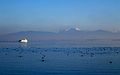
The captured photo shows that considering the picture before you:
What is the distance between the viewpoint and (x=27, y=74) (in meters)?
23.2

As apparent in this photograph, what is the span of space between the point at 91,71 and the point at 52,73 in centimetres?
308

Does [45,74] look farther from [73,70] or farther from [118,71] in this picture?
[118,71]

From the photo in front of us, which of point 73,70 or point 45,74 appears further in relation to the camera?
point 73,70

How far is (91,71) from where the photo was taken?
2448cm

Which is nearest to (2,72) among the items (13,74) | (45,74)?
(13,74)

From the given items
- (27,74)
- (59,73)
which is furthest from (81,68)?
(27,74)

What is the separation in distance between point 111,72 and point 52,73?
440 cm

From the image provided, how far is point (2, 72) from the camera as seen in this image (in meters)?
24.4

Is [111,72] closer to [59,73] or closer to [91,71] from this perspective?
[91,71]

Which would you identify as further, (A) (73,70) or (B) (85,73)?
(A) (73,70)

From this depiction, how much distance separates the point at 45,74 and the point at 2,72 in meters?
3.48

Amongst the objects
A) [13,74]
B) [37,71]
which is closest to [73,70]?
[37,71]

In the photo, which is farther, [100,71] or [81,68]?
[81,68]

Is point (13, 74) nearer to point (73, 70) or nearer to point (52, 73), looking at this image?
point (52, 73)
